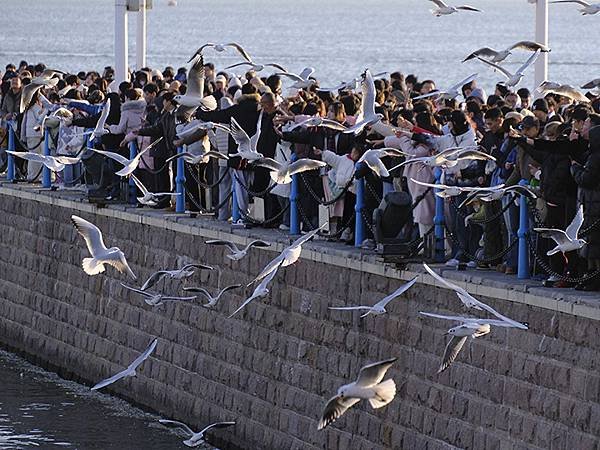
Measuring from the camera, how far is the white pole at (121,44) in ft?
87.1

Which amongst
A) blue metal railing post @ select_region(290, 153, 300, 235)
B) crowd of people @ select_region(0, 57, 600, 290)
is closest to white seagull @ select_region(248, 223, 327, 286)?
crowd of people @ select_region(0, 57, 600, 290)

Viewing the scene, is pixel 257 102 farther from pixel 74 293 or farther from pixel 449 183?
pixel 74 293

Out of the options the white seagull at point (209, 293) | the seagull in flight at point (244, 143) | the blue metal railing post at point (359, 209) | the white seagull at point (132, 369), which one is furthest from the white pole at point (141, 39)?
the blue metal railing post at point (359, 209)

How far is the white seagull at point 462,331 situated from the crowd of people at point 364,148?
23.8 inches

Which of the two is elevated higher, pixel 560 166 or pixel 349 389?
pixel 560 166

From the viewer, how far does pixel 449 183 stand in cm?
1714

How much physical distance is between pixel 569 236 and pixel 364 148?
3.61 meters

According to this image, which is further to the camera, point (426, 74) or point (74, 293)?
point (426, 74)

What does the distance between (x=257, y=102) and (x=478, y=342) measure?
15.7 feet

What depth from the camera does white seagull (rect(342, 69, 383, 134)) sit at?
693 inches

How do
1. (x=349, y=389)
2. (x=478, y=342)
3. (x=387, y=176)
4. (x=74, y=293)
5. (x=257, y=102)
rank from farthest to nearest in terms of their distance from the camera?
1. (x=74, y=293)
2. (x=257, y=102)
3. (x=387, y=176)
4. (x=478, y=342)
5. (x=349, y=389)

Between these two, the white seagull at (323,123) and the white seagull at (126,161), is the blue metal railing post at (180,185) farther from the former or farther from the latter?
the white seagull at (323,123)

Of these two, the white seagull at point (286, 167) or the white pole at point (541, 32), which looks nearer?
the white seagull at point (286, 167)

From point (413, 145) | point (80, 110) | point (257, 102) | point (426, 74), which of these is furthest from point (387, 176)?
point (426, 74)
